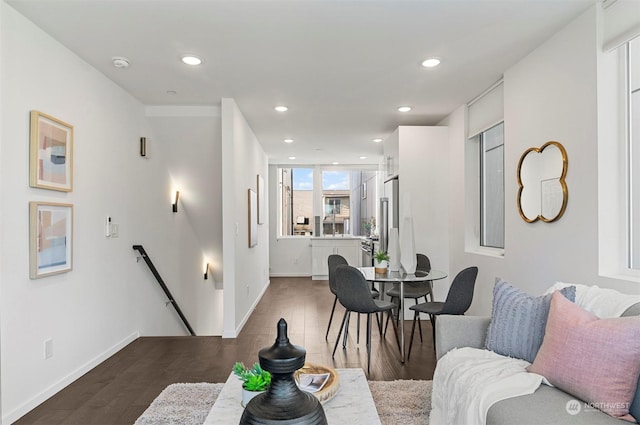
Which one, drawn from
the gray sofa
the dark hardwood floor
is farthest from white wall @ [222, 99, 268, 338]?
the gray sofa

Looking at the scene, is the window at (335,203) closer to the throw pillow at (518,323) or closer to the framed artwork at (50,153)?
the framed artwork at (50,153)

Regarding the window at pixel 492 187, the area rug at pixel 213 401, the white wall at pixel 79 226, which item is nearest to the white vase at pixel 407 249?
the window at pixel 492 187

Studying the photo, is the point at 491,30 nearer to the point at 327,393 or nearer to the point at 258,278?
the point at 327,393

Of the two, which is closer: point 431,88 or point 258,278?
point 431,88

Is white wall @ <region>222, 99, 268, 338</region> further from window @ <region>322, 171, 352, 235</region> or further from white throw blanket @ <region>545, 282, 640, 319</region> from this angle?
window @ <region>322, 171, 352, 235</region>

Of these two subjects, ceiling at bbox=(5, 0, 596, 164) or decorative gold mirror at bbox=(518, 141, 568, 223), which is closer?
ceiling at bbox=(5, 0, 596, 164)

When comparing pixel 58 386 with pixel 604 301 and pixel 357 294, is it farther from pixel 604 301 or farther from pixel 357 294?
pixel 604 301

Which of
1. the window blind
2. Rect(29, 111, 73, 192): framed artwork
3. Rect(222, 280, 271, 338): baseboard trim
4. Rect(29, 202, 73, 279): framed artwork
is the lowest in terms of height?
Rect(222, 280, 271, 338): baseboard trim

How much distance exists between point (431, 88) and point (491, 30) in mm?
1223

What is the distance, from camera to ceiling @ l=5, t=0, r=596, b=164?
2441mm

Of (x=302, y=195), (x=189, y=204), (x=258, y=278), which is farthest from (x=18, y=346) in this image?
(x=302, y=195)

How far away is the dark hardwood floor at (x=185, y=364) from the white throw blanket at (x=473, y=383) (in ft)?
3.27

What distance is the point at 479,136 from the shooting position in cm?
440

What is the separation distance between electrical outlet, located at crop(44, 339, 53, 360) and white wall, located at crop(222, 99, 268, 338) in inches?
67.4
